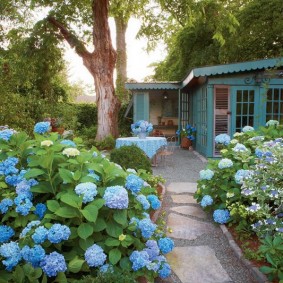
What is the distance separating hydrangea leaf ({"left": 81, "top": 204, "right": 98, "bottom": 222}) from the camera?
218 centimetres

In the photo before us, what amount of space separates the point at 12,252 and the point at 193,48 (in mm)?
18935

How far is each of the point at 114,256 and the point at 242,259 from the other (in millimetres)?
1467

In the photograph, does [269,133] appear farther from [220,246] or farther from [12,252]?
[12,252]

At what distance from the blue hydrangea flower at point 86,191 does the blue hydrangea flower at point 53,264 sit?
390 millimetres

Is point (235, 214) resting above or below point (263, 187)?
below

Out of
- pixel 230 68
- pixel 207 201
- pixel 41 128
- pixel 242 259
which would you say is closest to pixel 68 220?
pixel 41 128

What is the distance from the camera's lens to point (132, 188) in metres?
2.55

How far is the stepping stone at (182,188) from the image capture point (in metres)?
6.09

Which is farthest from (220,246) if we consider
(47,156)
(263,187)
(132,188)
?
(47,156)

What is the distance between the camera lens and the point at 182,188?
6.33 meters

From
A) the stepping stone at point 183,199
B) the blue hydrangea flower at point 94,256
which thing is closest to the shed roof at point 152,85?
the stepping stone at point 183,199

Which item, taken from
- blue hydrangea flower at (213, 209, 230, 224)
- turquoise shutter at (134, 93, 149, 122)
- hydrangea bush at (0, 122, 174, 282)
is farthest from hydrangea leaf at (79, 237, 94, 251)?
turquoise shutter at (134, 93, 149, 122)

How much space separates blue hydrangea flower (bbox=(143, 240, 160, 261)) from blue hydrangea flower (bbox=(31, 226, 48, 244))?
30.4 inches

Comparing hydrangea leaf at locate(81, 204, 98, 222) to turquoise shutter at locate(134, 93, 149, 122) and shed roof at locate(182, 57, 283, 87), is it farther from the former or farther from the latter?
turquoise shutter at locate(134, 93, 149, 122)
